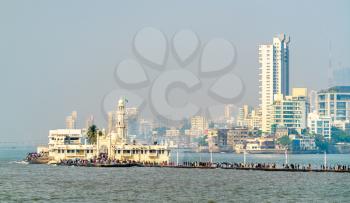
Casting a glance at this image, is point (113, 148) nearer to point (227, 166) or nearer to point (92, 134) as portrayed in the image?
point (92, 134)

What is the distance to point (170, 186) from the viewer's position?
301 ft

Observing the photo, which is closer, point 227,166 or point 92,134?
point 227,166

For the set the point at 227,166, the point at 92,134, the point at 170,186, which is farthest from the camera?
the point at 92,134

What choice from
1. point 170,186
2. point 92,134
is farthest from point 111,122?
point 170,186

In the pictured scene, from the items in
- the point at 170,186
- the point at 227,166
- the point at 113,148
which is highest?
the point at 113,148

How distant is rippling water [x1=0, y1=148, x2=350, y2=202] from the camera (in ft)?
256

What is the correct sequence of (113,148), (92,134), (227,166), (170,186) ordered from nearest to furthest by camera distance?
(170,186) < (227,166) < (113,148) < (92,134)

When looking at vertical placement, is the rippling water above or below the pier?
below

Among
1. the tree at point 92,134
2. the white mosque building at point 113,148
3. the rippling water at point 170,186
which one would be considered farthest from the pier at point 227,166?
the tree at point 92,134

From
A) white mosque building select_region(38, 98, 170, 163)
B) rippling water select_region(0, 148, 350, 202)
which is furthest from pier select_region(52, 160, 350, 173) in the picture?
rippling water select_region(0, 148, 350, 202)

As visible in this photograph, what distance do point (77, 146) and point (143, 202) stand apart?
72.4 metres

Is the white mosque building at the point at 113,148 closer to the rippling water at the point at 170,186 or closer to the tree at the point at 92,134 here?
the tree at the point at 92,134

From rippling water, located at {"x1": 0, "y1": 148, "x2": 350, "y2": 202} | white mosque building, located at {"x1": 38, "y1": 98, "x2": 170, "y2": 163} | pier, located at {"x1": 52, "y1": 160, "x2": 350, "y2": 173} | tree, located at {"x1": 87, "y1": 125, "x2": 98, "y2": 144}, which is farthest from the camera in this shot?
tree, located at {"x1": 87, "y1": 125, "x2": 98, "y2": 144}

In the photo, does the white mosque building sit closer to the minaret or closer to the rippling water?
the minaret
